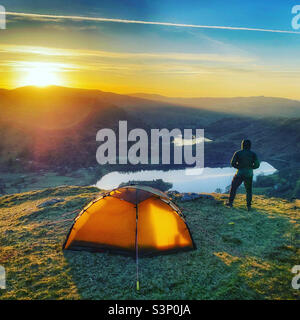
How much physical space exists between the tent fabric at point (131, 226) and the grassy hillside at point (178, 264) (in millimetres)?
318

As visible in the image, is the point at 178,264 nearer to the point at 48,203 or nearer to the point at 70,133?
the point at 48,203

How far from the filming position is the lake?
134ft

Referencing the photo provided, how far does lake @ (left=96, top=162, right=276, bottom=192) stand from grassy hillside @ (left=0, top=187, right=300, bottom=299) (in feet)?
89.6

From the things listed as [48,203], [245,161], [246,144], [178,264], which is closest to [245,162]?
[245,161]

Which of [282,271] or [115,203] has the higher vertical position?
[115,203]

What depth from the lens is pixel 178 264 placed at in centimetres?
808

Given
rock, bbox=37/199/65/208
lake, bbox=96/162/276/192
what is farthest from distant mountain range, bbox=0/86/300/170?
rock, bbox=37/199/65/208

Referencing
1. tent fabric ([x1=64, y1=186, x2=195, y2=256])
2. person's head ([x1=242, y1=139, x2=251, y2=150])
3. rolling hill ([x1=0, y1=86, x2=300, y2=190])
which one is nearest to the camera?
tent fabric ([x1=64, y1=186, x2=195, y2=256])

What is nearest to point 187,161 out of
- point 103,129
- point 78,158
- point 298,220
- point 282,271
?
point 78,158

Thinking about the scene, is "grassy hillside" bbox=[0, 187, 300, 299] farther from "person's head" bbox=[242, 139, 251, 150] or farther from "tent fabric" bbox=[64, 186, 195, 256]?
"person's head" bbox=[242, 139, 251, 150]

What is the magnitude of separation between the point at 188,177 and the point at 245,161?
122 ft
